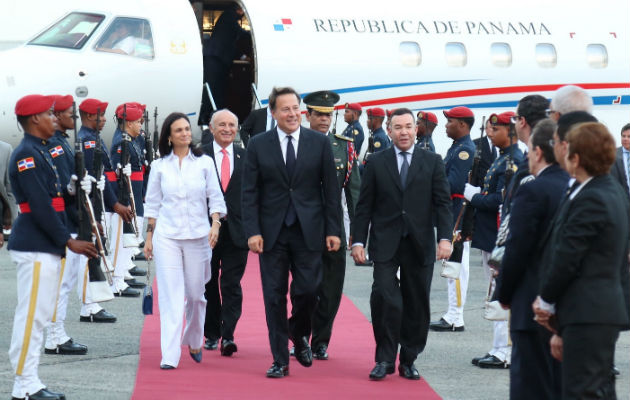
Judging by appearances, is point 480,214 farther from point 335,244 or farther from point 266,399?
point 266,399

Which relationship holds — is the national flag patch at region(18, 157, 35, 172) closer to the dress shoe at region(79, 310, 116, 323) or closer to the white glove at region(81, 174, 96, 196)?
the white glove at region(81, 174, 96, 196)

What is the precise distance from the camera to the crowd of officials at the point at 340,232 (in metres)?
4.65

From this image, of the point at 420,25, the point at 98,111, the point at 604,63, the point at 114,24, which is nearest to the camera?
the point at 98,111

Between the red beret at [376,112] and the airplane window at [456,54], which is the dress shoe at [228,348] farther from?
the airplane window at [456,54]

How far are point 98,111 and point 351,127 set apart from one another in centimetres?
651

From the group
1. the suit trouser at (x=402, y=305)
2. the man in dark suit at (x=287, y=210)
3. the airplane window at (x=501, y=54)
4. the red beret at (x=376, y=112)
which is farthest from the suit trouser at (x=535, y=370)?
the airplane window at (x=501, y=54)

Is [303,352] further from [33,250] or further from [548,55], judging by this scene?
[548,55]

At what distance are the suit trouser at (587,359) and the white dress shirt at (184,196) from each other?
3465 millimetres

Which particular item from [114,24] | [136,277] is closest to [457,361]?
[136,277]

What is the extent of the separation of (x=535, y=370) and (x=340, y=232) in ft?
8.77

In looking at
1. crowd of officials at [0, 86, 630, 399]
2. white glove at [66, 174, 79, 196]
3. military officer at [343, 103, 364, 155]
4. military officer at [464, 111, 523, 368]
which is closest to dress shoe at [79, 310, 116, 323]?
crowd of officials at [0, 86, 630, 399]

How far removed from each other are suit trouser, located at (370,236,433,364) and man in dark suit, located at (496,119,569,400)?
2006 millimetres

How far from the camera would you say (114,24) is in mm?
15156

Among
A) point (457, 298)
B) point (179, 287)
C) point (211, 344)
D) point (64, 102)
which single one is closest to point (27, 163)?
point (179, 287)
